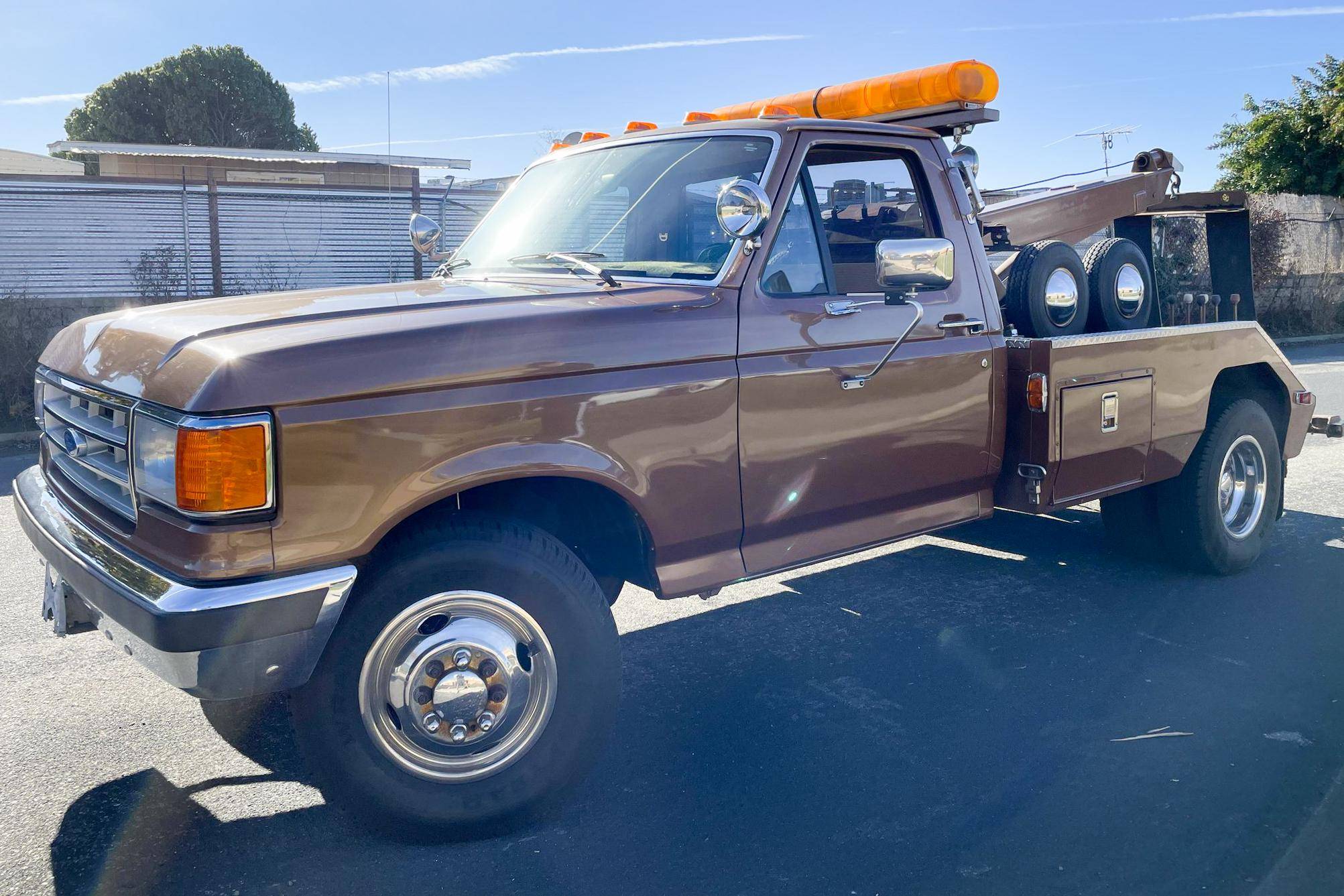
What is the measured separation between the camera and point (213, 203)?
14062 mm

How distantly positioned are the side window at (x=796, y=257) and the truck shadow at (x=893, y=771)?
4.82ft

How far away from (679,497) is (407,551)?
846 millimetres

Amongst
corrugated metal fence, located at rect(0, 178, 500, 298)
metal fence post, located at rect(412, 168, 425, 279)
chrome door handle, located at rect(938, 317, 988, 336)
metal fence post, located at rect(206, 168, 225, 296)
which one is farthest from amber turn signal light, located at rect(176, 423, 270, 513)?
metal fence post, located at rect(412, 168, 425, 279)

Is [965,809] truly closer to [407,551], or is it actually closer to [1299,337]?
[407,551]

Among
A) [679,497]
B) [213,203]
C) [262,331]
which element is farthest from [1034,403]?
[213,203]

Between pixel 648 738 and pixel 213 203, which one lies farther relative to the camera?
pixel 213 203

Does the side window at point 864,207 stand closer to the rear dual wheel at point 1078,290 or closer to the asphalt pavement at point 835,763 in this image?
the rear dual wheel at point 1078,290

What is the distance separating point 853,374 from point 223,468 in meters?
2.07

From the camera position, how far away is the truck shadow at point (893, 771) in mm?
2955

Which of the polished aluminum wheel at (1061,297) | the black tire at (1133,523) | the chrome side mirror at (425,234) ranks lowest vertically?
the black tire at (1133,523)

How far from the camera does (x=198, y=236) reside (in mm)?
14070

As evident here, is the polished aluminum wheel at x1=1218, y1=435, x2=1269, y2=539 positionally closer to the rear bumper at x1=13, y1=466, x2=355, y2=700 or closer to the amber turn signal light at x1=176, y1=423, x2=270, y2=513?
the rear bumper at x1=13, y1=466, x2=355, y2=700

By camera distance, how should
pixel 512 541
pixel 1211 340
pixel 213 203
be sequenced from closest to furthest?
pixel 512 541 → pixel 1211 340 → pixel 213 203

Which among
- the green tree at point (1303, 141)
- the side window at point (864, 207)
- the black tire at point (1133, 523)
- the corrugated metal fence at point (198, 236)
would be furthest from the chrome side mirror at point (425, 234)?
the green tree at point (1303, 141)
